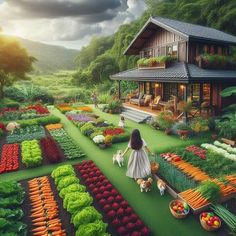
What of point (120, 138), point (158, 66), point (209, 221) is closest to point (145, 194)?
point (209, 221)

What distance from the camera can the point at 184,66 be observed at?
1802 cm

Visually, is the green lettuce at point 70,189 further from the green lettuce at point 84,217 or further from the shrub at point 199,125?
the shrub at point 199,125

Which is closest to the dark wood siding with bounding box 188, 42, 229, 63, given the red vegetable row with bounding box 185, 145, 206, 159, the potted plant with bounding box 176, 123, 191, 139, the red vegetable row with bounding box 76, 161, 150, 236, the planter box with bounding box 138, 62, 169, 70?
the planter box with bounding box 138, 62, 169, 70

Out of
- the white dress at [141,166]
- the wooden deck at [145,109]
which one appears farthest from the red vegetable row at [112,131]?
the white dress at [141,166]

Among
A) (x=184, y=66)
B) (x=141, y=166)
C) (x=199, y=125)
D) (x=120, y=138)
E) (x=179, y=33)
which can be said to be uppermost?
(x=179, y=33)

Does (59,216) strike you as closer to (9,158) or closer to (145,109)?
(9,158)

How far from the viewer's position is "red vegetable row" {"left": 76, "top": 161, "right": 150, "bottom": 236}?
6262 millimetres

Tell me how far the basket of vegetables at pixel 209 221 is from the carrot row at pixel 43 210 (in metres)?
3.70

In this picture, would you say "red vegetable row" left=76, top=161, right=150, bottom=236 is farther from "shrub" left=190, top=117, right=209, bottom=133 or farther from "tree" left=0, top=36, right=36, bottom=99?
"tree" left=0, top=36, right=36, bottom=99

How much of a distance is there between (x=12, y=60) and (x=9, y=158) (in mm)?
21741

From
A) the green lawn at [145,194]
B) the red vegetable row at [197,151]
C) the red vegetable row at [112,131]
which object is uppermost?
the red vegetable row at [112,131]

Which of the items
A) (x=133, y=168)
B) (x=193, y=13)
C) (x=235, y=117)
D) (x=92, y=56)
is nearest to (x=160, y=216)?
(x=133, y=168)

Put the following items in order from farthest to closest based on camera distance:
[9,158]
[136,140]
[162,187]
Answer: [9,158], [136,140], [162,187]

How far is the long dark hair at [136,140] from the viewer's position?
8.53 m
